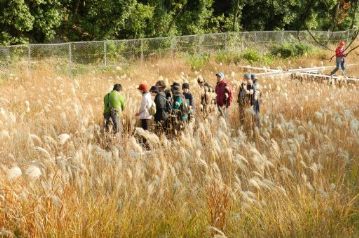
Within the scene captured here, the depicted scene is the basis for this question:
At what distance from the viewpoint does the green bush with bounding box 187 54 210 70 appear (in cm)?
2116

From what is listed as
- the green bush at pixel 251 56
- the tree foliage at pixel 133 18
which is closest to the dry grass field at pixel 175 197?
the tree foliage at pixel 133 18

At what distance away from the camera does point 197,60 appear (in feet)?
72.9

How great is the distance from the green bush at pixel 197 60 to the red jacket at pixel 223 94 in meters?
10.7

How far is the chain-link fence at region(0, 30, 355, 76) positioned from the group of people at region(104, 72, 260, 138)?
23.2 ft

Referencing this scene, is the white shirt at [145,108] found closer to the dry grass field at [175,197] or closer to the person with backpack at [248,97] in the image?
the person with backpack at [248,97]

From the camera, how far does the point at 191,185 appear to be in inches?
199

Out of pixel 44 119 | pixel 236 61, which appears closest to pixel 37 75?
pixel 44 119

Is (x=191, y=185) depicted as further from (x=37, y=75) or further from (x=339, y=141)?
(x=37, y=75)

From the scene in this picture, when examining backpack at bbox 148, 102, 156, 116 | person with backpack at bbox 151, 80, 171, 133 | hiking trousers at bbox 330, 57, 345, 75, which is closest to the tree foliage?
hiking trousers at bbox 330, 57, 345, 75

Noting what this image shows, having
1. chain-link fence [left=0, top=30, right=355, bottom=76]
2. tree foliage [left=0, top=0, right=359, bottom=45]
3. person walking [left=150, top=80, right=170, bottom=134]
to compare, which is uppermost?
tree foliage [left=0, top=0, right=359, bottom=45]

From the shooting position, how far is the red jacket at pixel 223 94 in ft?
32.6

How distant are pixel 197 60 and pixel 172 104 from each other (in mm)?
13555

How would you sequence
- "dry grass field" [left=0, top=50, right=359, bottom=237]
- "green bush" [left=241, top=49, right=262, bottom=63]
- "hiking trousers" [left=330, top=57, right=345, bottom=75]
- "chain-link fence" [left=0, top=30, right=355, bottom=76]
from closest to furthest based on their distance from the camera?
"dry grass field" [left=0, top=50, right=359, bottom=237], "chain-link fence" [left=0, top=30, right=355, bottom=76], "hiking trousers" [left=330, top=57, right=345, bottom=75], "green bush" [left=241, top=49, right=262, bottom=63]

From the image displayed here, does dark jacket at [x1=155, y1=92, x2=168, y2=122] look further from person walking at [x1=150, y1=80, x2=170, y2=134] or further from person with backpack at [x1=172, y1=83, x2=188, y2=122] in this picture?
person with backpack at [x1=172, y1=83, x2=188, y2=122]
